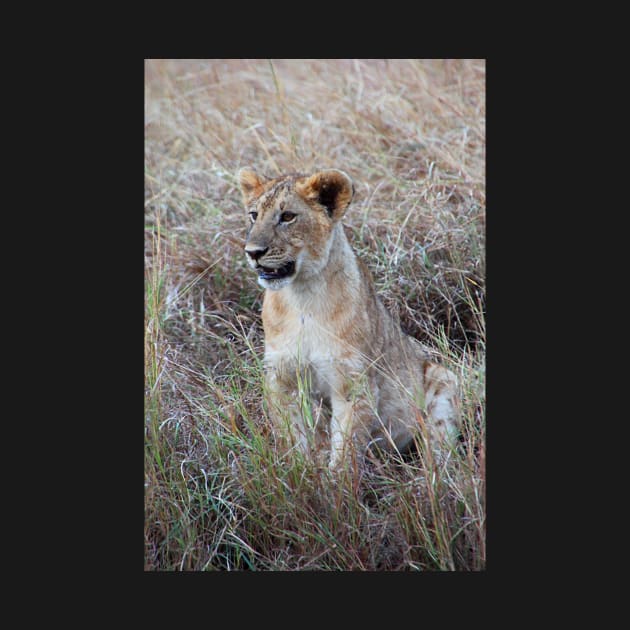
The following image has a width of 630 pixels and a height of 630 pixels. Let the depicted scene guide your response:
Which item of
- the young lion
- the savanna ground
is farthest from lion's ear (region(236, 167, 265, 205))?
the savanna ground

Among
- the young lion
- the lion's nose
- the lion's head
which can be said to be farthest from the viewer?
the young lion

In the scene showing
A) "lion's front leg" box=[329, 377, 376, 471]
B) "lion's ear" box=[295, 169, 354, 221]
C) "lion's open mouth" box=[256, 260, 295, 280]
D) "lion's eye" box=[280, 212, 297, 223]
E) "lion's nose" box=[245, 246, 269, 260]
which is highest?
"lion's ear" box=[295, 169, 354, 221]

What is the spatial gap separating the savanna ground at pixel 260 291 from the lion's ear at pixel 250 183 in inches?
37.7

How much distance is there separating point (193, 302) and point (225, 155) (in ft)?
5.03

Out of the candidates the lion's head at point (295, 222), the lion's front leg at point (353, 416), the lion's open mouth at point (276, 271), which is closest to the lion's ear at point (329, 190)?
the lion's head at point (295, 222)

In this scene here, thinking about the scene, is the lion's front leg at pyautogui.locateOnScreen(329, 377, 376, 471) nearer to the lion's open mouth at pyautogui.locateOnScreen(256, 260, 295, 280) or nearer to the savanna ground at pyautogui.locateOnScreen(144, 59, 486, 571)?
the savanna ground at pyautogui.locateOnScreen(144, 59, 486, 571)

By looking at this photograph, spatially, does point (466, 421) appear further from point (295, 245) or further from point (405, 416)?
point (295, 245)

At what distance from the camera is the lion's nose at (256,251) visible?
255 inches

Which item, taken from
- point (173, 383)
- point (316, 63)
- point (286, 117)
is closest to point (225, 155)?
point (286, 117)

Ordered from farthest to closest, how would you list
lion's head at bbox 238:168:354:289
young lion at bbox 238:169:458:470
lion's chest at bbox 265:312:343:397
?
lion's chest at bbox 265:312:343:397 → young lion at bbox 238:169:458:470 → lion's head at bbox 238:168:354:289

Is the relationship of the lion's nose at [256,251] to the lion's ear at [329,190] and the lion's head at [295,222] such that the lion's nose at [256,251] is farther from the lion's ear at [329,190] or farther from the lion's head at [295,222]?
the lion's ear at [329,190]

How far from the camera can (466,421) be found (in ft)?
22.9

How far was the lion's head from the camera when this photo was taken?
260 inches

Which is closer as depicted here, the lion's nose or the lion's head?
the lion's nose
